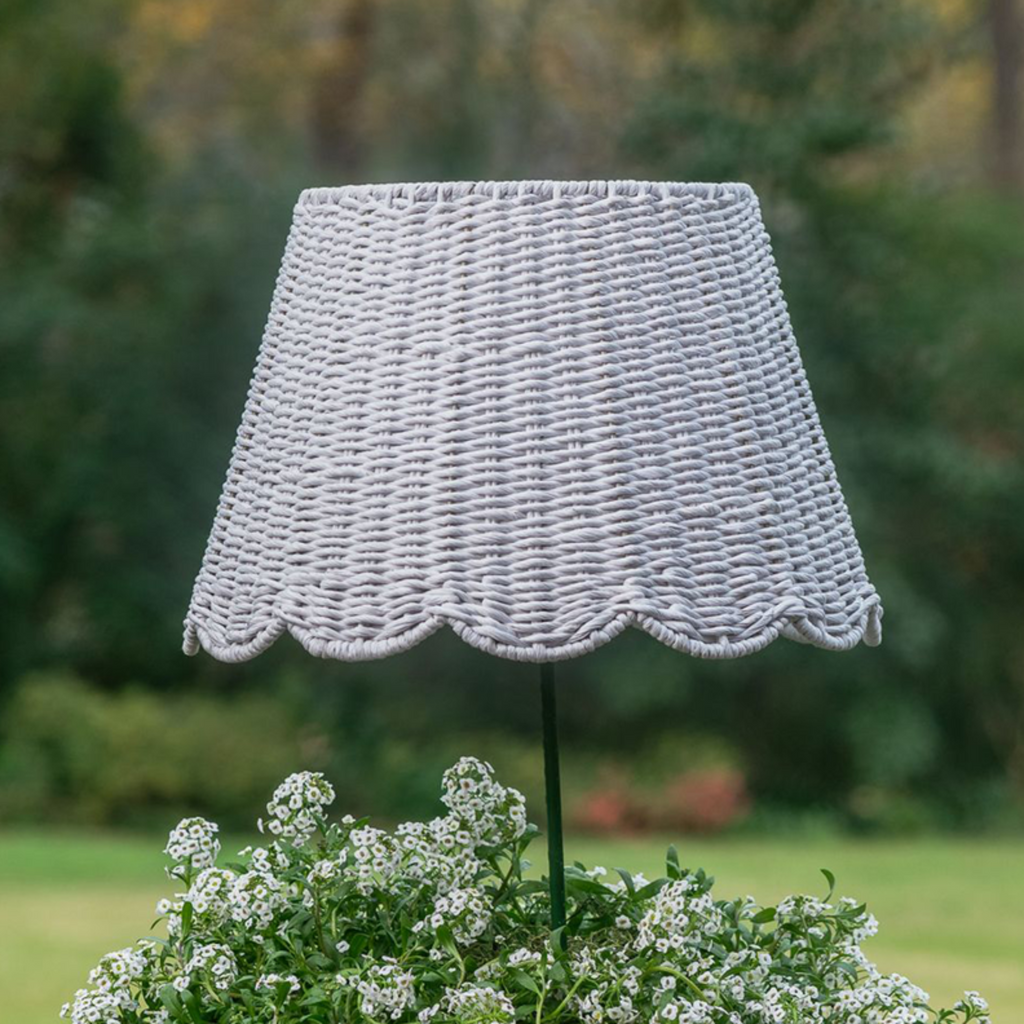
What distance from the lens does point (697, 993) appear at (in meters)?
1.71

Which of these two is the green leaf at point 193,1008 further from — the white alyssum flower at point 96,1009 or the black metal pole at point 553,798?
the black metal pole at point 553,798

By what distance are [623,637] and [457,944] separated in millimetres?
5336

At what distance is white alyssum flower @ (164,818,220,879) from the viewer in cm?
191

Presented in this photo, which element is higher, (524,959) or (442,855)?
(442,855)

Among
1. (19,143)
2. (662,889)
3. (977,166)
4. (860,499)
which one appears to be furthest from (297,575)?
(977,166)

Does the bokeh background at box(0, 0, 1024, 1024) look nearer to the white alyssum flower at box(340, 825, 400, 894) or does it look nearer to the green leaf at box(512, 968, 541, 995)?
the white alyssum flower at box(340, 825, 400, 894)

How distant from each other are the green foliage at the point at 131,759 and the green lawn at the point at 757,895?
0.31m

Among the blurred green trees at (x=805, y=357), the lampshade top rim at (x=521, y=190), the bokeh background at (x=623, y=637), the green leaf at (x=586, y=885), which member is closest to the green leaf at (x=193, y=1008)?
the green leaf at (x=586, y=885)

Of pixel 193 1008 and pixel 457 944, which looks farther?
pixel 457 944

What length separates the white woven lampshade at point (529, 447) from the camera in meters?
1.52

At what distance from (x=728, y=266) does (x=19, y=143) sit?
24.1 ft

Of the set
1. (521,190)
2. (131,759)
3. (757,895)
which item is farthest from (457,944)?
(131,759)

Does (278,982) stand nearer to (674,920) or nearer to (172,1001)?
(172,1001)

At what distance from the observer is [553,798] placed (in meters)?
1.78
